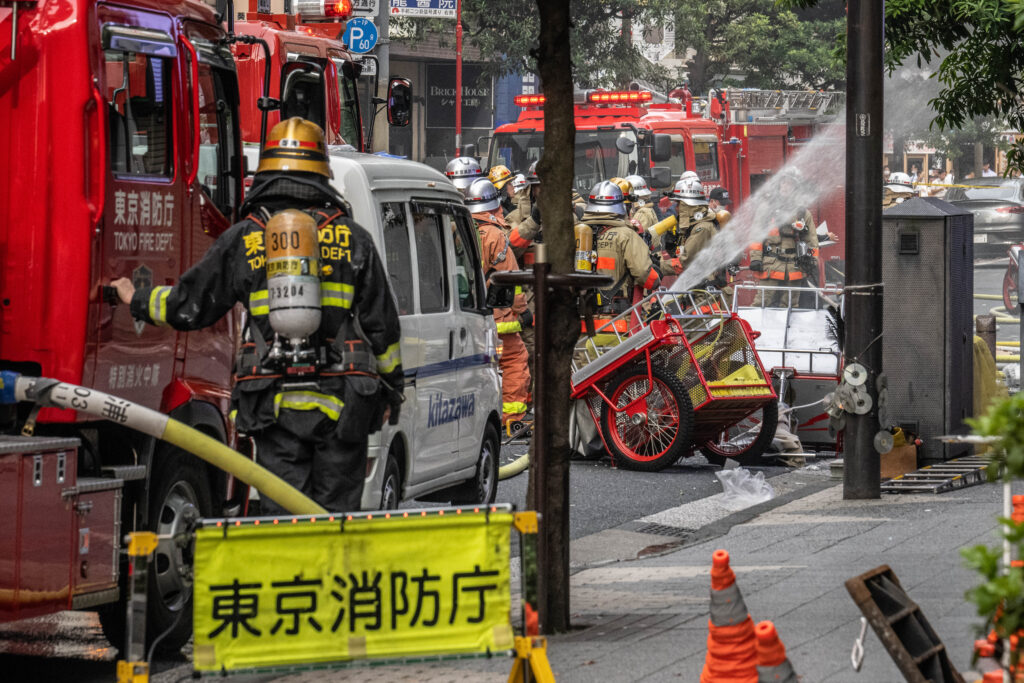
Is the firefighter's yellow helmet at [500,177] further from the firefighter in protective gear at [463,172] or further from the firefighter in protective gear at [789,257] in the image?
the firefighter in protective gear at [789,257]

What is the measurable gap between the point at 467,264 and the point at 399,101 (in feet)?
12.6

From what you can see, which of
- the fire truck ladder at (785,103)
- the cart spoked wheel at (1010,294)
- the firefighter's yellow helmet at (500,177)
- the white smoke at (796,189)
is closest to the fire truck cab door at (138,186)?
the firefighter's yellow helmet at (500,177)

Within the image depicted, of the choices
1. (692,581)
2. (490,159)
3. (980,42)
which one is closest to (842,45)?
(980,42)

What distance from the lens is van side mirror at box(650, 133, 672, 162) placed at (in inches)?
944

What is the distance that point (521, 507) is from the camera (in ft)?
35.1

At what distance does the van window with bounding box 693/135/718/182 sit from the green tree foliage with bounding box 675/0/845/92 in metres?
15.1

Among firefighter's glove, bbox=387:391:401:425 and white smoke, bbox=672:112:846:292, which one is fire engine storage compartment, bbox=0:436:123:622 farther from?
white smoke, bbox=672:112:846:292

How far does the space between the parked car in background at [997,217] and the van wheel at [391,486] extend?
26.1 m

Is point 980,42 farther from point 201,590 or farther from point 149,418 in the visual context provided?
point 201,590

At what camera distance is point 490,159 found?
24.5 metres

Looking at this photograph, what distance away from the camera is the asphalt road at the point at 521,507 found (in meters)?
6.95

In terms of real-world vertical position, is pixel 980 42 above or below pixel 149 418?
above

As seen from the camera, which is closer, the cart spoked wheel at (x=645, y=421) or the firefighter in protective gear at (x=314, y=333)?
the firefighter in protective gear at (x=314, y=333)

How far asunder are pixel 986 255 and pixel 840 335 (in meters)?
22.2
